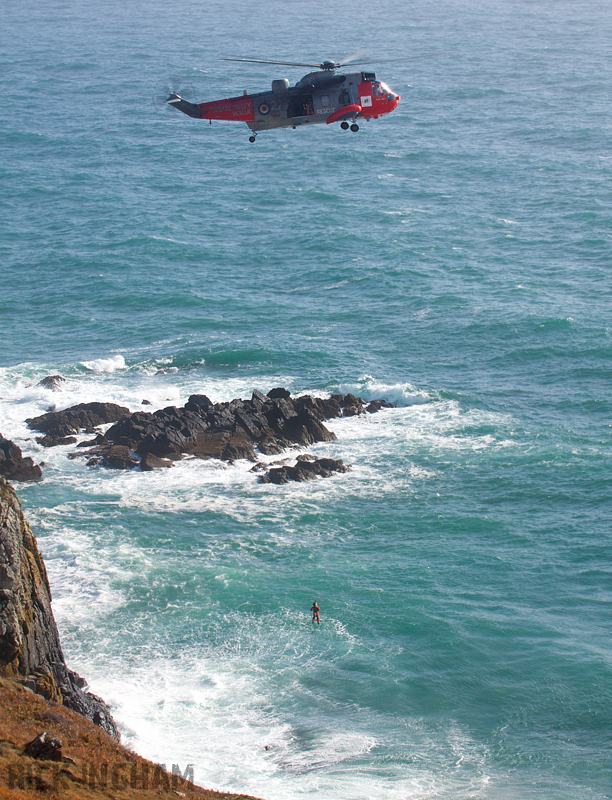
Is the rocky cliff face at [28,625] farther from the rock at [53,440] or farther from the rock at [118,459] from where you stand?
the rock at [53,440]

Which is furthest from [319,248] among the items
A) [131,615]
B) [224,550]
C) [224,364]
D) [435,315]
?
[131,615]

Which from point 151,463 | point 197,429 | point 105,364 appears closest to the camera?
point 151,463

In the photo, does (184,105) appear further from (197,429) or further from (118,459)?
(118,459)

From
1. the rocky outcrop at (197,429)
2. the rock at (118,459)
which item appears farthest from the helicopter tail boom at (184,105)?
the rock at (118,459)

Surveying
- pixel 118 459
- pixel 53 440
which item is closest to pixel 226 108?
pixel 118 459

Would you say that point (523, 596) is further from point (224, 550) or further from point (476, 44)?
point (476, 44)

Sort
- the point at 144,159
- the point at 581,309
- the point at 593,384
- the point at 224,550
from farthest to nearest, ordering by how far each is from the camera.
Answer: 1. the point at 144,159
2. the point at 581,309
3. the point at 593,384
4. the point at 224,550

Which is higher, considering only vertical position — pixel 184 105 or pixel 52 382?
pixel 184 105
